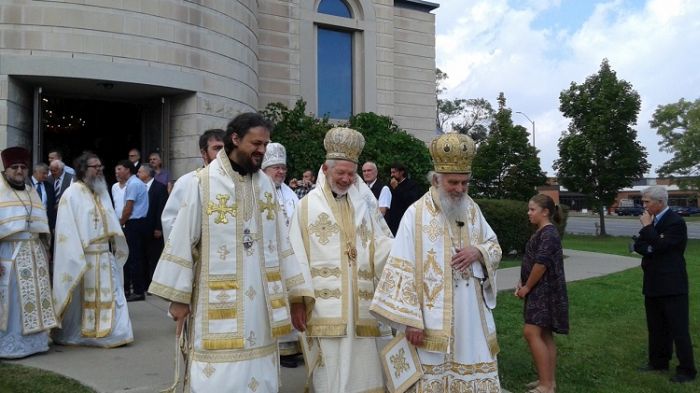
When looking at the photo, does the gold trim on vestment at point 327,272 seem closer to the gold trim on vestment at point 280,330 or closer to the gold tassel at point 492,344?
the gold trim on vestment at point 280,330

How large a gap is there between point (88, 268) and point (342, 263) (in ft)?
11.7

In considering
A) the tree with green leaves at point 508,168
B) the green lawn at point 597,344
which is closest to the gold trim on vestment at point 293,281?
the green lawn at point 597,344

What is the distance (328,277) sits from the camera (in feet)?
15.8

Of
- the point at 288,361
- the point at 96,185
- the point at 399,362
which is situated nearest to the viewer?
the point at 399,362

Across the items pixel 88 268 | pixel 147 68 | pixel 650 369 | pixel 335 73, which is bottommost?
pixel 650 369

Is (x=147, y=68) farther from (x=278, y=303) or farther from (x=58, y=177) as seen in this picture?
(x=278, y=303)

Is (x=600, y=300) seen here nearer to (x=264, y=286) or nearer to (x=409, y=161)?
(x=409, y=161)

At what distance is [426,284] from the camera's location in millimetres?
4273

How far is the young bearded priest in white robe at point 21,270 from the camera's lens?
20.8 feet

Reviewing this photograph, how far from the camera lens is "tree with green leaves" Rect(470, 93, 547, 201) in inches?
1083

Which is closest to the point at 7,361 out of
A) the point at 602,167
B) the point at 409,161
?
the point at 409,161

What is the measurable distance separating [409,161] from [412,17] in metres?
6.49

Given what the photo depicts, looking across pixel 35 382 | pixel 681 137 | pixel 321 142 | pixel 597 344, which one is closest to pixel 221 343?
pixel 35 382

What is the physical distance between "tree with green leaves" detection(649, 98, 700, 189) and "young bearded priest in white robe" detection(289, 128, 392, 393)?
41565 mm
